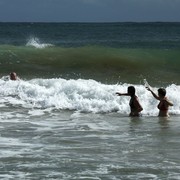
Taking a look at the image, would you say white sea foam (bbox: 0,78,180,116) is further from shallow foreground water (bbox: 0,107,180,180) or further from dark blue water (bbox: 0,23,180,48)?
dark blue water (bbox: 0,23,180,48)

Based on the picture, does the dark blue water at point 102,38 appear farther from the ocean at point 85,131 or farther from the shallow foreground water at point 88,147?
the shallow foreground water at point 88,147

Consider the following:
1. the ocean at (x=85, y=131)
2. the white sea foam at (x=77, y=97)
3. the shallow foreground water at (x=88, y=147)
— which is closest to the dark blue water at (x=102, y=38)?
the ocean at (x=85, y=131)

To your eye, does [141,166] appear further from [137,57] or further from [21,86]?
[137,57]

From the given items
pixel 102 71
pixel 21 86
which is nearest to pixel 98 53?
pixel 102 71

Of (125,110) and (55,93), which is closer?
(125,110)

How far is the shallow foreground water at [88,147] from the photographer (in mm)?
8023

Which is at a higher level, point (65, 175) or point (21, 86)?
point (21, 86)

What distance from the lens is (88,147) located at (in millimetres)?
9578

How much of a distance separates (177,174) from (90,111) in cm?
637

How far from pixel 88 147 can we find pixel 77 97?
237 inches

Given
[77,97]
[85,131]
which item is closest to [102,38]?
[77,97]

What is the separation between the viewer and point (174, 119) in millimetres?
12672

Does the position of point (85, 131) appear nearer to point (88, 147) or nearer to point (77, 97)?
point (88, 147)

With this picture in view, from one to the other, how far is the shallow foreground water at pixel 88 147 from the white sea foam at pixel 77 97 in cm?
123
